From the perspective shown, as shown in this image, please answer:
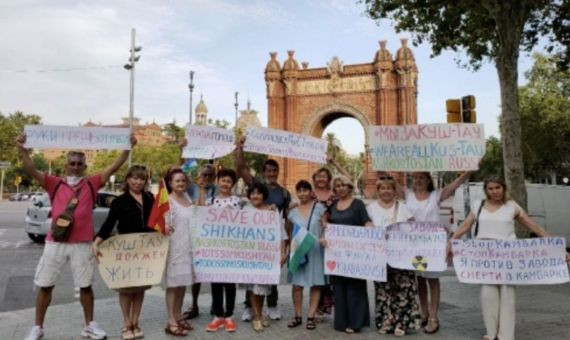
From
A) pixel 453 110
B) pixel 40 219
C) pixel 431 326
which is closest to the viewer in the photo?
pixel 431 326

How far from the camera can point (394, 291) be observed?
18.8ft

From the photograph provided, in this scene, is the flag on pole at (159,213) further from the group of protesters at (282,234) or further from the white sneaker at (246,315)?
the white sneaker at (246,315)

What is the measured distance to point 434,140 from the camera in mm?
6277

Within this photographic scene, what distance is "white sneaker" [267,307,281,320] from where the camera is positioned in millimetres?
6266

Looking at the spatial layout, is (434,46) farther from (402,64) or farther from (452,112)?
(402,64)

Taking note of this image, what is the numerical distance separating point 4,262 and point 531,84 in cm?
3657

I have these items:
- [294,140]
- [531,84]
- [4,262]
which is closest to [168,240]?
[294,140]

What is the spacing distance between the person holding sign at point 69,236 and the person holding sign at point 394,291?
128 inches

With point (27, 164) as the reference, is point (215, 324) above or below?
below

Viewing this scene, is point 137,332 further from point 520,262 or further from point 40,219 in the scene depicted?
point 40,219

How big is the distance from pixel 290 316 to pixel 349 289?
116 cm

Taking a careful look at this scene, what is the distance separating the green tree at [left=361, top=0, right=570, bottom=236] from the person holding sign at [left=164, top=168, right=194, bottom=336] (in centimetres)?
681

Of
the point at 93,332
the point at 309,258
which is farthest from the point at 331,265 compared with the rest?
the point at 93,332

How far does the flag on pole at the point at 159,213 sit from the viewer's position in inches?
211
